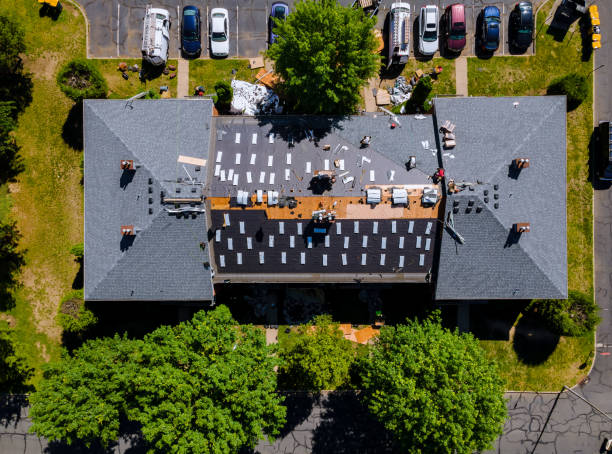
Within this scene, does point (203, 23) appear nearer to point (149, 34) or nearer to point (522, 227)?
point (149, 34)

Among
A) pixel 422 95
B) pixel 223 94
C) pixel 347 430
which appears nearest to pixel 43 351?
pixel 223 94

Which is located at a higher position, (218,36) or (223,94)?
(218,36)

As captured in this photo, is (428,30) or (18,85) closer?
(428,30)

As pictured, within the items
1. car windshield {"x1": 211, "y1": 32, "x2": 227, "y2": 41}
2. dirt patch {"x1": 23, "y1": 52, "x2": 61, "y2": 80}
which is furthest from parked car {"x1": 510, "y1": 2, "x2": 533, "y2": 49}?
dirt patch {"x1": 23, "y1": 52, "x2": 61, "y2": 80}

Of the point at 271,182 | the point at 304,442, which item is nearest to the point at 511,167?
the point at 271,182

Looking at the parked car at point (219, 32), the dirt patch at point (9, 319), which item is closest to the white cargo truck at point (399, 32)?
the parked car at point (219, 32)

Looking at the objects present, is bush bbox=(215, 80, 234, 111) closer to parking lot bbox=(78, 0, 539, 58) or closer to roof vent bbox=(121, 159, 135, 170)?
parking lot bbox=(78, 0, 539, 58)
